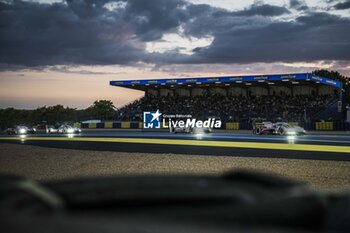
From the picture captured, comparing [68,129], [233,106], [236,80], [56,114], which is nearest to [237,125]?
[236,80]

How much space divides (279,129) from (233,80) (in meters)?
27.2

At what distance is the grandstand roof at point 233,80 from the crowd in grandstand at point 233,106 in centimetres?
328

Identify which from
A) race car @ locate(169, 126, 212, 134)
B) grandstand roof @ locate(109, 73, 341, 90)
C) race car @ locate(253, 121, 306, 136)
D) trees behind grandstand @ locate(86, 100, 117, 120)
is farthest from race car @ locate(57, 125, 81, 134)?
trees behind grandstand @ locate(86, 100, 117, 120)

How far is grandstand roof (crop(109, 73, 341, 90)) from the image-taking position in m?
50.3

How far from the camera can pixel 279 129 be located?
1153 inches

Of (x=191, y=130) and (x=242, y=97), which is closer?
(x=191, y=130)

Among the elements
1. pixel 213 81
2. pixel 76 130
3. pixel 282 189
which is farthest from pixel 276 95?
pixel 282 189

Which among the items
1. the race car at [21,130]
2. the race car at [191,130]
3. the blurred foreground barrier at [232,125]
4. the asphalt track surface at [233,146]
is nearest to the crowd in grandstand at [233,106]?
the blurred foreground barrier at [232,125]

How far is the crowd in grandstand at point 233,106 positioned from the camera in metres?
51.4

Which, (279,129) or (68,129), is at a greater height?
(279,129)

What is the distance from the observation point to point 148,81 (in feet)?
203

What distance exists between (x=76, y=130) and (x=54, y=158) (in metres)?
25.7

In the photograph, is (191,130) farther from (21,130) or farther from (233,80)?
(233,80)

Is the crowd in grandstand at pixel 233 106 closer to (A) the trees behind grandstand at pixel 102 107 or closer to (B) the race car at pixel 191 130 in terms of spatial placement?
(B) the race car at pixel 191 130
